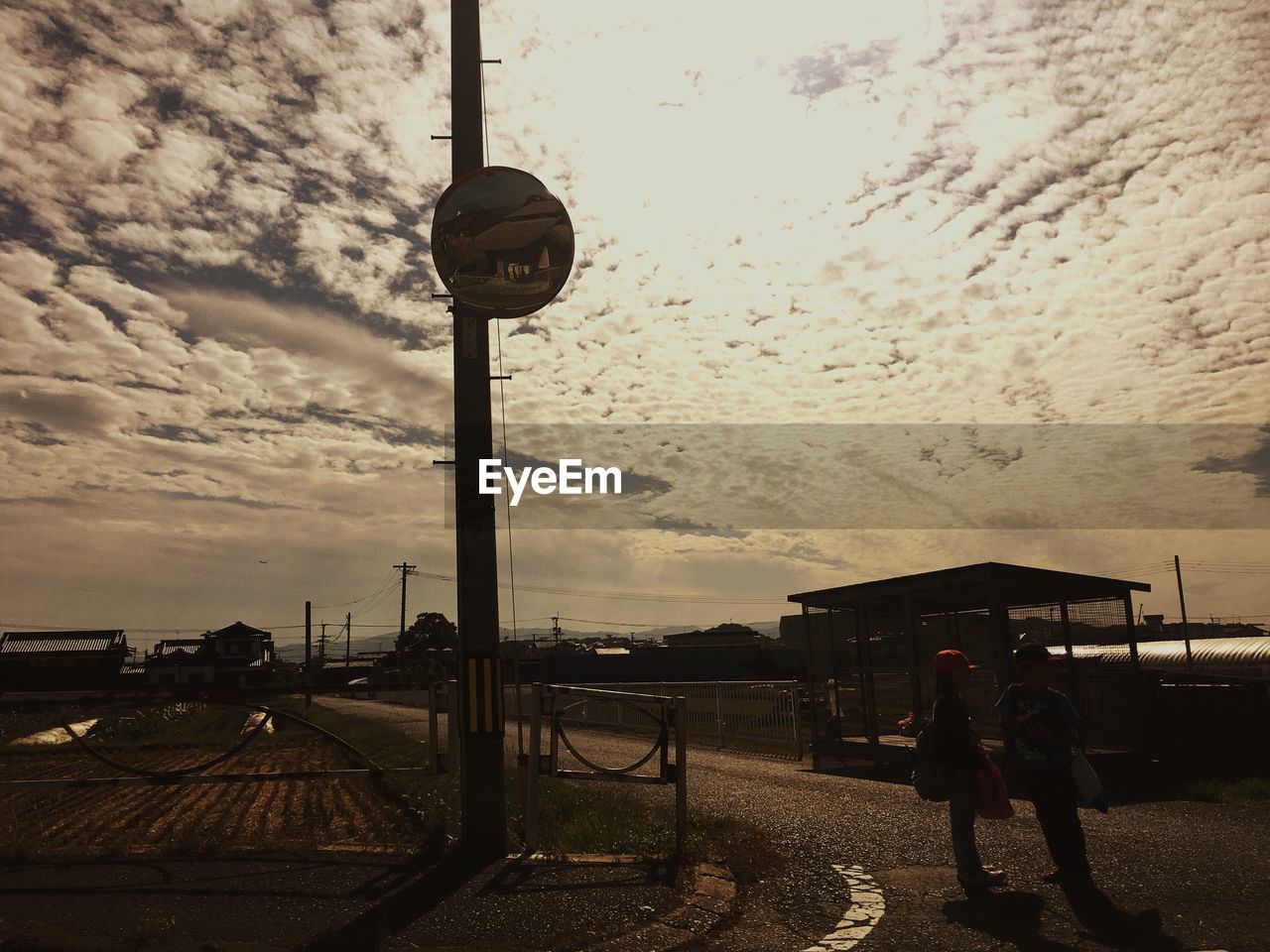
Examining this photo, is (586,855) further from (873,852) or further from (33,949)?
(33,949)

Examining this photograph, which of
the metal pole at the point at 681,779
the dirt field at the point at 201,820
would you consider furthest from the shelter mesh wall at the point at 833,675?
the metal pole at the point at 681,779

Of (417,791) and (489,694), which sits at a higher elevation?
(489,694)

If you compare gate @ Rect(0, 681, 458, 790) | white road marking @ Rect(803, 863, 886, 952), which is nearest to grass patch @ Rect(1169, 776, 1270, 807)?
white road marking @ Rect(803, 863, 886, 952)

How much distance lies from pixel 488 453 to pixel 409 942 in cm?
353

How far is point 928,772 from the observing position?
6199 mm

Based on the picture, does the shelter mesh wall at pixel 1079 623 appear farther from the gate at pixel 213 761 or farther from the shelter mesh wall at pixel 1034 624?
the gate at pixel 213 761

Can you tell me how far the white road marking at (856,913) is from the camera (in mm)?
4800

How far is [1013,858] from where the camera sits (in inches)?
269

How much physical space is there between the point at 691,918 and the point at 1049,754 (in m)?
2.68

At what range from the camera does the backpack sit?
6.12m

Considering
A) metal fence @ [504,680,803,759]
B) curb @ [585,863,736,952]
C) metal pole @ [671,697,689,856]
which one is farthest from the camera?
metal fence @ [504,680,803,759]

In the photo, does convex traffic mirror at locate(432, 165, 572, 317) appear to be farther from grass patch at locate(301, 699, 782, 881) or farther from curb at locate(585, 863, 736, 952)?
curb at locate(585, 863, 736, 952)

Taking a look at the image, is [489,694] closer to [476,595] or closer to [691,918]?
[476,595]

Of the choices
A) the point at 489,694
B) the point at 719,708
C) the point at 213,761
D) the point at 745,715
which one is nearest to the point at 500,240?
the point at 489,694
